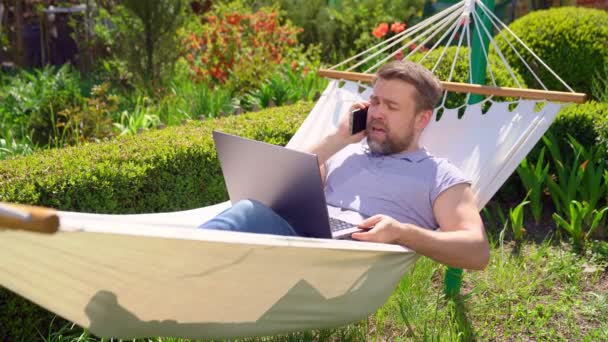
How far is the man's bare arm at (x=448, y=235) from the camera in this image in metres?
2.09

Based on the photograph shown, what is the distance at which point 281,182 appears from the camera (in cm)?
218

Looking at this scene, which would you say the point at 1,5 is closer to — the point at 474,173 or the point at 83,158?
the point at 83,158

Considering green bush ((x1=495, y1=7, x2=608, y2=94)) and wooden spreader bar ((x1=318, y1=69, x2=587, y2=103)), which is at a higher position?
wooden spreader bar ((x1=318, y1=69, x2=587, y2=103))

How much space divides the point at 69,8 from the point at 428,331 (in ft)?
26.1

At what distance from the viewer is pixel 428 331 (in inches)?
106

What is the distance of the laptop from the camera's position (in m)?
2.10

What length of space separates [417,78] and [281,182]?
658 millimetres

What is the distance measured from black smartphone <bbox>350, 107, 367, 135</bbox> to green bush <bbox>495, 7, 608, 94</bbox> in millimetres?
2618

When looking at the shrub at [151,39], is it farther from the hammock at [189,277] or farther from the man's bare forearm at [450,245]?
the man's bare forearm at [450,245]

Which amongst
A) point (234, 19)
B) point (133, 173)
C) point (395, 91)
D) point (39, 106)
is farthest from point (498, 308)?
point (234, 19)

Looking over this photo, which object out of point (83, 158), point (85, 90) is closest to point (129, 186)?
point (83, 158)

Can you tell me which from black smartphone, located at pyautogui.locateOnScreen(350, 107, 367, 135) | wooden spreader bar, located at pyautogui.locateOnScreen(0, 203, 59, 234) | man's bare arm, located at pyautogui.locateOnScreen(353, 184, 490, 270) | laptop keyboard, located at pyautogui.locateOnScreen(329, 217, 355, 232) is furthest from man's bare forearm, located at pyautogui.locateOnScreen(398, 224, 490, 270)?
wooden spreader bar, located at pyautogui.locateOnScreen(0, 203, 59, 234)

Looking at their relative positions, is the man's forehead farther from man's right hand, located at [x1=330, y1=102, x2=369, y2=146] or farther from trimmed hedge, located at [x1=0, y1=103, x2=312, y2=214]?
trimmed hedge, located at [x1=0, y1=103, x2=312, y2=214]

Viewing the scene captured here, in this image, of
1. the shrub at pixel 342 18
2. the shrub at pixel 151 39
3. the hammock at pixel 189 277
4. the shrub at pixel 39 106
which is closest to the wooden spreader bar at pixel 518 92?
the hammock at pixel 189 277
